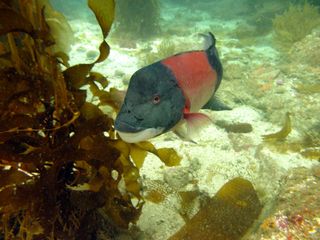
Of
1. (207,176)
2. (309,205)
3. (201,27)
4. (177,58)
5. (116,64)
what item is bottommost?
(201,27)

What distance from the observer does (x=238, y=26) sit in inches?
555

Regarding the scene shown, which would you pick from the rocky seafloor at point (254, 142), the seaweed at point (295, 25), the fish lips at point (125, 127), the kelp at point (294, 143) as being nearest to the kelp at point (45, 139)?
the fish lips at point (125, 127)

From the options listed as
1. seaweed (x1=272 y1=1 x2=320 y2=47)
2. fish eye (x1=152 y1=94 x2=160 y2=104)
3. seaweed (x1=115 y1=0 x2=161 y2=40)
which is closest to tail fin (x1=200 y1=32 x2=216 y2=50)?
fish eye (x1=152 y1=94 x2=160 y2=104)

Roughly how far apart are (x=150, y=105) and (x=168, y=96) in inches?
6.3

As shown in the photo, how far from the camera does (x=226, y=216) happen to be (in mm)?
2822

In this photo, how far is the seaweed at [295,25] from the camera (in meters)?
10.1

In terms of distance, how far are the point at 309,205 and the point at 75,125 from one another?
1.86 metres

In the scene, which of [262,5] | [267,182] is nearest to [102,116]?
[267,182]

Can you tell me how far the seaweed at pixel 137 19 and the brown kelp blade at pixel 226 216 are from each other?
992 centimetres

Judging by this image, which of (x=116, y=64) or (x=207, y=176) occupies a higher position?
(x=207, y=176)

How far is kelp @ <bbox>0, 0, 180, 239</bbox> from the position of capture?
1.95m

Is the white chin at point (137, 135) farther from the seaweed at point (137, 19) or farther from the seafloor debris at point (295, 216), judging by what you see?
the seaweed at point (137, 19)

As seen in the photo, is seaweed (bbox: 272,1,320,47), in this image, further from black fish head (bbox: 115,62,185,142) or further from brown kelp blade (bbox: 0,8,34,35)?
brown kelp blade (bbox: 0,8,34,35)

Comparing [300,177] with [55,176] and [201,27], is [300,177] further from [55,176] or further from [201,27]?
[201,27]
